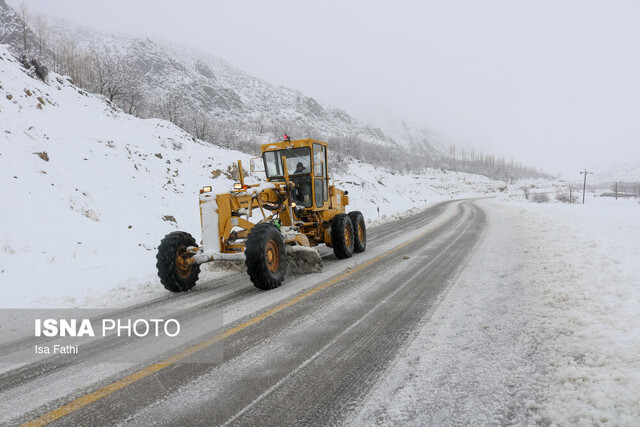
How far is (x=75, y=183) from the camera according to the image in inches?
484

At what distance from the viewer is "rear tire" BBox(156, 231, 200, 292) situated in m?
6.36

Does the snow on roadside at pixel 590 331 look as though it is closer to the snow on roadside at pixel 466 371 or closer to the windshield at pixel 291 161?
the snow on roadside at pixel 466 371

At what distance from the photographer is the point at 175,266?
645cm

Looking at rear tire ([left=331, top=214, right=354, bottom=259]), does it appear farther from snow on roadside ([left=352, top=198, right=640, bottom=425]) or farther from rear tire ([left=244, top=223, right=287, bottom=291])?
snow on roadside ([left=352, top=198, right=640, bottom=425])

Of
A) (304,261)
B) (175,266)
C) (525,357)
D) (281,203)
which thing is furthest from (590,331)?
(281,203)

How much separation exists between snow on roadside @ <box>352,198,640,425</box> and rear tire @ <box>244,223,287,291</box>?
2.65 metres

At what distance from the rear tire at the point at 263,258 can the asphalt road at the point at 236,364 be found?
199 mm

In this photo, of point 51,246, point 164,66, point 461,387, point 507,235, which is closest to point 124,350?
point 461,387

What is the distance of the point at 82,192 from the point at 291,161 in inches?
297

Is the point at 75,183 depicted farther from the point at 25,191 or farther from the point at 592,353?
the point at 592,353

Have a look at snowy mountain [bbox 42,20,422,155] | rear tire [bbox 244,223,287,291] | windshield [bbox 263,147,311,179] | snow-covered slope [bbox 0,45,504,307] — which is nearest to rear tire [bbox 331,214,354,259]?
windshield [bbox 263,147,311,179]

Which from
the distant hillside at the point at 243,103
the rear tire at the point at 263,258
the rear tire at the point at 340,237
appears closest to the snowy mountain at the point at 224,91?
the distant hillside at the point at 243,103

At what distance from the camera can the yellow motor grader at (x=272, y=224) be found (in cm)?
632

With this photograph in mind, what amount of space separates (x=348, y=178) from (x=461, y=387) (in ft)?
130
